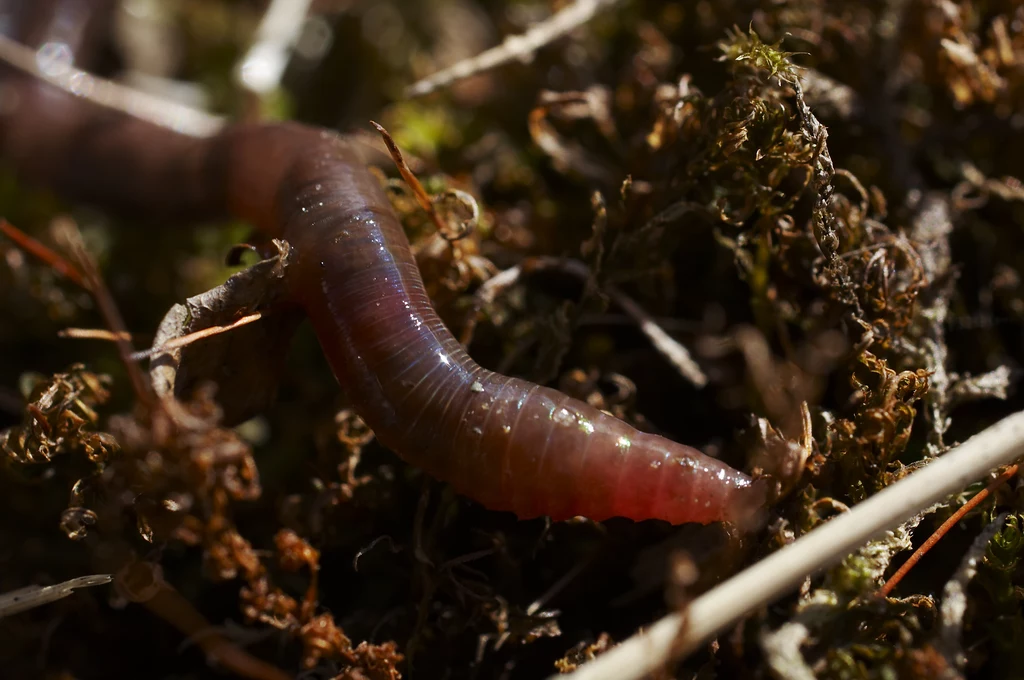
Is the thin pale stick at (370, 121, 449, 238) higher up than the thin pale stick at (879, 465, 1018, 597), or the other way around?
the thin pale stick at (370, 121, 449, 238)

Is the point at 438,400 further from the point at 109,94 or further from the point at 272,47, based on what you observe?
the point at 109,94

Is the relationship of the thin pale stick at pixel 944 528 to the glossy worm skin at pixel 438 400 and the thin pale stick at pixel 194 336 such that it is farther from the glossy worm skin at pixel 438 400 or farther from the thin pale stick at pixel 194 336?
the thin pale stick at pixel 194 336

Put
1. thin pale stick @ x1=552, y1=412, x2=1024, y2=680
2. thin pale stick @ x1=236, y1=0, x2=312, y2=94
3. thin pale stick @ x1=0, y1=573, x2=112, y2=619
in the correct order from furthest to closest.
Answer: thin pale stick @ x1=236, y1=0, x2=312, y2=94 < thin pale stick @ x1=0, y1=573, x2=112, y2=619 < thin pale stick @ x1=552, y1=412, x2=1024, y2=680

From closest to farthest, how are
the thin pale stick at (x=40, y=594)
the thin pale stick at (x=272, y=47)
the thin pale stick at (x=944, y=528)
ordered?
the thin pale stick at (x=944, y=528) < the thin pale stick at (x=40, y=594) < the thin pale stick at (x=272, y=47)

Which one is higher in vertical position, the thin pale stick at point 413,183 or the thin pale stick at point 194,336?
the thin pale stick at point 413,183

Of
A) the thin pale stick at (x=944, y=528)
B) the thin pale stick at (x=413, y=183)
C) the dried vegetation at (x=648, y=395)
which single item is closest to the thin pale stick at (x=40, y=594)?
the dried vegetation at (x=648, y=395)

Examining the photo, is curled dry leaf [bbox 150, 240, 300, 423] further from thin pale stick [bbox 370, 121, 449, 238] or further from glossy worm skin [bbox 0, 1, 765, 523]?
thin pale stick [bbox 370, 121, 449, 238]

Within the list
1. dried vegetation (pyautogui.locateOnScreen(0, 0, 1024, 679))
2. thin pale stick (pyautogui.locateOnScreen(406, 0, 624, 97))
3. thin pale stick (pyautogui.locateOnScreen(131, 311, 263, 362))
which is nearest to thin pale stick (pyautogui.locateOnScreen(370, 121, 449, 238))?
dried vegetation (pyautogui.locateOnScreen(0, 0, 1024, 679))

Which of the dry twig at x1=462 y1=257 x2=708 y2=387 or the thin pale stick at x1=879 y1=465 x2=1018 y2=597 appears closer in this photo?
the thin pale stick at x1=879 y1=465 x2=1018 y2=597
